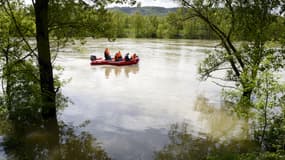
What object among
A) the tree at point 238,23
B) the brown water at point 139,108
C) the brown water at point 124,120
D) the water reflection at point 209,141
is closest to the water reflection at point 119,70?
the brown water at point 139,108

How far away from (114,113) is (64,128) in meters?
2.25

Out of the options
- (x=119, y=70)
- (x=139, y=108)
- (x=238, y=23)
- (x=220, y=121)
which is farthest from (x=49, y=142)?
(x=119, y=70)

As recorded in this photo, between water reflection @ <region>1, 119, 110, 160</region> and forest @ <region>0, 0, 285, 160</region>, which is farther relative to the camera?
forest @ <region>0, 0, 285, 160</region>

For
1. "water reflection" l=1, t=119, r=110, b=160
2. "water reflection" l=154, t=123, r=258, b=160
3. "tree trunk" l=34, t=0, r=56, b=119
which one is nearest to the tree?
"water reflection" l=154, t=123, r=258, b=160

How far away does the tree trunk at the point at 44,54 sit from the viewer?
753 cm

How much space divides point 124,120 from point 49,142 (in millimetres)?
2924

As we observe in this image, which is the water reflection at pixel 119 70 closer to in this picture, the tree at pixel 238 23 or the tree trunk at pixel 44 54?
the tree at pixel 238 23

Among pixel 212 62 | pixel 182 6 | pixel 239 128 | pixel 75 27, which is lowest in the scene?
pixel 239 128

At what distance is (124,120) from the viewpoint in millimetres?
9938

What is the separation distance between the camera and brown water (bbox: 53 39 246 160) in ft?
27.3

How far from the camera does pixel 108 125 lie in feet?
30.8

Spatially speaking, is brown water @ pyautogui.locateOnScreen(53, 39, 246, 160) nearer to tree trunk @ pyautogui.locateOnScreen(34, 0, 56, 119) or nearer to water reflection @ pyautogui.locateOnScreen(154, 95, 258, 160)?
water reflection @ pyautogui.locateOnScreen(154, 95, 258, 160)

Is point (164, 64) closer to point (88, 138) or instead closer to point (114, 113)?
point (114, 113)

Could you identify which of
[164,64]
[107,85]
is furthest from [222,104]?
[164,64]
